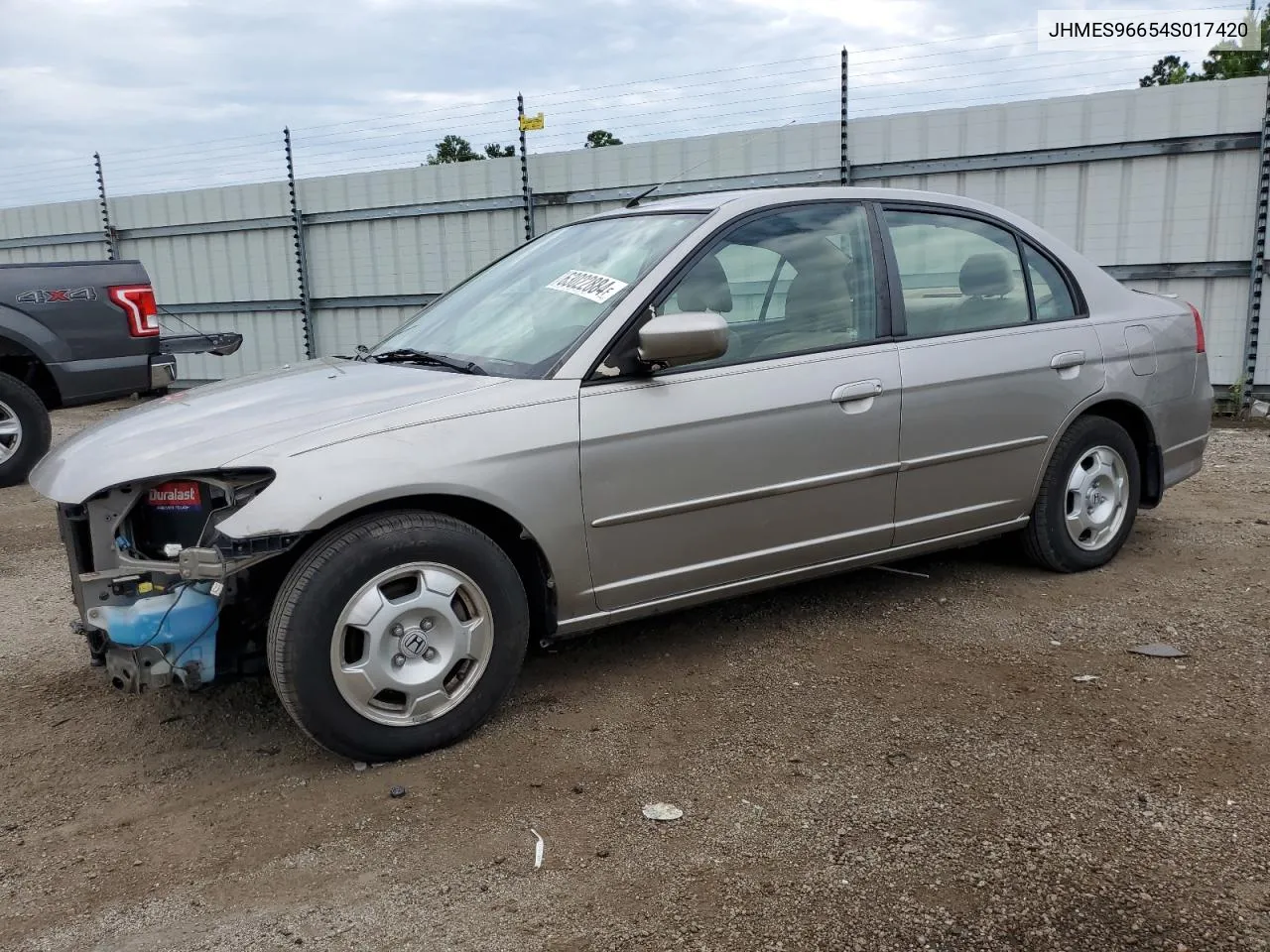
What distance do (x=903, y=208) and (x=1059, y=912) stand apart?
9.00 feet

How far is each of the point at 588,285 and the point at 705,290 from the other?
0.40m

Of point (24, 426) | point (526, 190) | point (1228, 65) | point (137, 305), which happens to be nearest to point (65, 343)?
point (137, 305)

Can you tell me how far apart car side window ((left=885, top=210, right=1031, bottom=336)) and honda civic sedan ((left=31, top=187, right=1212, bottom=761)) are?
1cm

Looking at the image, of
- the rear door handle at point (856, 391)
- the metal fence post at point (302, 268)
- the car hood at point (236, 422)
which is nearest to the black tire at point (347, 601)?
the car hood at point (236, 422)

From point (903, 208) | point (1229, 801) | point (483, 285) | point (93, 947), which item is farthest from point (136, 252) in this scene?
point (1229, 801)

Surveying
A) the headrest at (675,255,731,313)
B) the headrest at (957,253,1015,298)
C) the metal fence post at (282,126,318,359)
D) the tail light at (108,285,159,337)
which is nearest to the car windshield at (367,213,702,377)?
the headrest at (675,255,731,313)

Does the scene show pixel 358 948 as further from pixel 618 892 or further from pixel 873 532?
pixel 873 532

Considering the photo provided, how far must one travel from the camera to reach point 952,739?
3.17 m

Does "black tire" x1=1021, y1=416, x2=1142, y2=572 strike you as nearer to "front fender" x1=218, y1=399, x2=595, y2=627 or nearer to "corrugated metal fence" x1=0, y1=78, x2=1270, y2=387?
"front fender" x1=218, y1=399, x2=595, y2=627

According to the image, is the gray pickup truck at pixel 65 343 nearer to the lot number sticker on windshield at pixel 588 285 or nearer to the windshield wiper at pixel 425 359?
the windshield wiper at pixel 425 359

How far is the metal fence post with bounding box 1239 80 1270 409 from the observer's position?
27.2ft

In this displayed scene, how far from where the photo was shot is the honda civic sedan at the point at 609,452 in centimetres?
297

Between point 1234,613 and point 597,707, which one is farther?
point 1234,613

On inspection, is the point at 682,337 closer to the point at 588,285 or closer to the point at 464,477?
the point at 588,285
